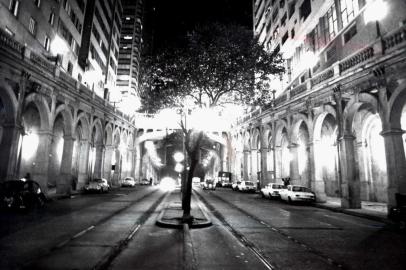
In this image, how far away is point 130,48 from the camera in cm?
8500

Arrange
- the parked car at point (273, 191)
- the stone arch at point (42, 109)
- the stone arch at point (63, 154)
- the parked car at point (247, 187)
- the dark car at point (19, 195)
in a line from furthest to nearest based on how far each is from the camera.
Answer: the parked car at point (247, 187) → the parked car at point (273, 191) → the stone arch at point (63, 154) → the stone arch at point (42, 109) → the dark car at point (19, 195)

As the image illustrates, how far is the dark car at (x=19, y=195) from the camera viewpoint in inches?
537

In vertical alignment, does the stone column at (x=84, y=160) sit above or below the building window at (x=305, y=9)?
below

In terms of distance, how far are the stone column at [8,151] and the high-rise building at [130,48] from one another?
206 feet

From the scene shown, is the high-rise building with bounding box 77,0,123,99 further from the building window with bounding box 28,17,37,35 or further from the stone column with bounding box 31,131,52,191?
the stone column with bounding box 31,131,52,191

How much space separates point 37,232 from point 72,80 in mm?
19548

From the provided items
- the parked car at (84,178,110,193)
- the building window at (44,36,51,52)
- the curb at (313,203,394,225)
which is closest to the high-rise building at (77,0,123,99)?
the building window at (44,36,51,52)

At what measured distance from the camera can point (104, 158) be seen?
124 ft

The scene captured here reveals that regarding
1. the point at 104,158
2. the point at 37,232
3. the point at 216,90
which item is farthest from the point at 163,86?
the point at 104,158

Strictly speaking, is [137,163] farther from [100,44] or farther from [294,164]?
[294,164]

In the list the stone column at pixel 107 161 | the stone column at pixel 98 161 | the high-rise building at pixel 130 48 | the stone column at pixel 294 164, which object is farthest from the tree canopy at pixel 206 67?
the high-rise building at pixel 130 48

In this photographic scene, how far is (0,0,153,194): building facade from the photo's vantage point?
1742 cm

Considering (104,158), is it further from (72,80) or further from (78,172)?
(72,80)

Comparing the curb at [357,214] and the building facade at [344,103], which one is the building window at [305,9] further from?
the curb at [357,214]
